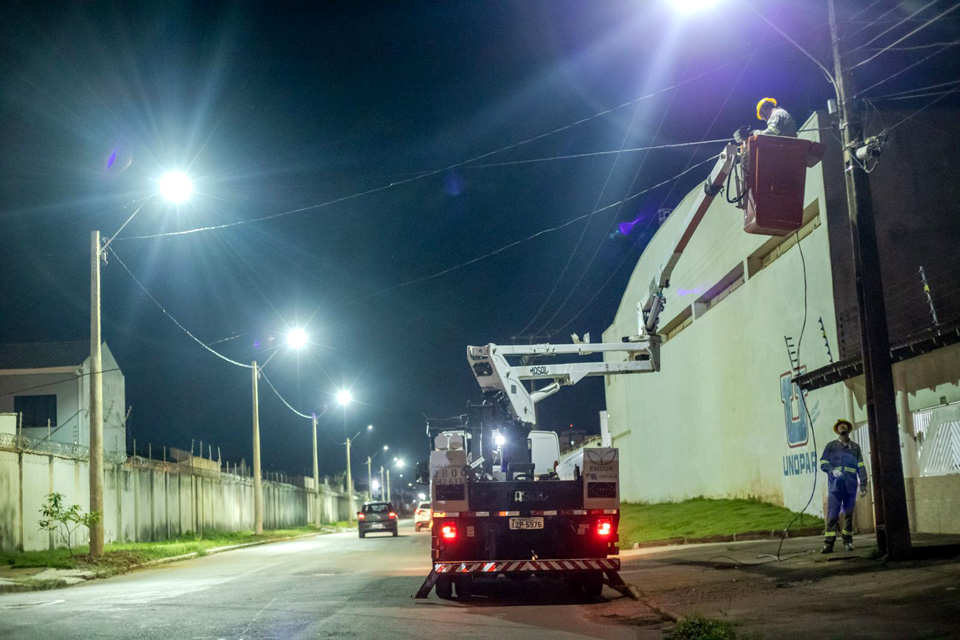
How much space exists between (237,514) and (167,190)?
108 feet

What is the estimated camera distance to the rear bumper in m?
13.0

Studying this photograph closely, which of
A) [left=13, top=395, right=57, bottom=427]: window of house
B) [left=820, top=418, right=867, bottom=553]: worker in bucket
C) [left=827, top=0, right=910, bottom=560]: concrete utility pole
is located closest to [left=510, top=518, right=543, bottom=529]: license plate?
[left=820, top=418, right=867, bottom=553]: worker in bucket

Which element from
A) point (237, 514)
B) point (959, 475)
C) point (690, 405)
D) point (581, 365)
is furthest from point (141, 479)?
point (959, 475)

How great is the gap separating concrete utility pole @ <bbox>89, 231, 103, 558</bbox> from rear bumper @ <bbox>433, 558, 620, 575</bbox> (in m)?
12.1

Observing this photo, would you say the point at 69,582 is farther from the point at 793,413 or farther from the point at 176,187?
the point at 793,413

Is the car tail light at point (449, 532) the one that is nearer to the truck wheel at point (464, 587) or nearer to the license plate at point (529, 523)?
the truck wheel at point (464, 587)

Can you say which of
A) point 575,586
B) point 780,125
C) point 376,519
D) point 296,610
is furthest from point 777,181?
point 376,519

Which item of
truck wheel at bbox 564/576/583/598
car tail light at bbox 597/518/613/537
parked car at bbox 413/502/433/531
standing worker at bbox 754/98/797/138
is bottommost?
parked car at bbox 413/502/433/531

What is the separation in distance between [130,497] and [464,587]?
73.7 feet

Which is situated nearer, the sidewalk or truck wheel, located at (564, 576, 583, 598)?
the sidewalk

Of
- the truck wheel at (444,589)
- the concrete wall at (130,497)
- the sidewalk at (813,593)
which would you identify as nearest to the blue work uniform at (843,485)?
the sidewalk at (813,593)

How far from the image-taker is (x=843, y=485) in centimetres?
1330

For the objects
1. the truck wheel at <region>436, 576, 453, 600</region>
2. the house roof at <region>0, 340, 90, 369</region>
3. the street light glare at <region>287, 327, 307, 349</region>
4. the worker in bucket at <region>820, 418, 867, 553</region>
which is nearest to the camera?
the worker in bucket at <region>820, 418, 867, 553</region>

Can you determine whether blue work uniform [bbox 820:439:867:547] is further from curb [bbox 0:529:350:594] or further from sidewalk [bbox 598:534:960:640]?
curb [bbox 0:529:350:594]
